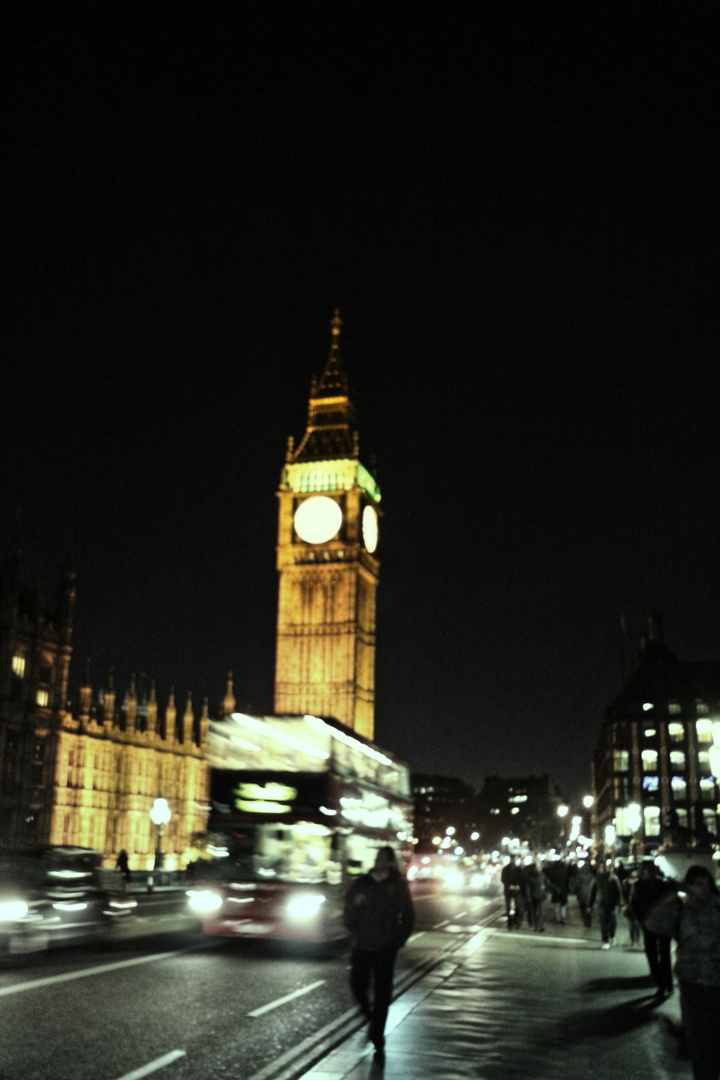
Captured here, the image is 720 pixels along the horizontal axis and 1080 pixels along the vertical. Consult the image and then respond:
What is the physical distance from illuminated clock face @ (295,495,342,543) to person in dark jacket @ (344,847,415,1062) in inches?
3755

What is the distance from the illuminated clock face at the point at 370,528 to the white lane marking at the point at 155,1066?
9820 centimetres

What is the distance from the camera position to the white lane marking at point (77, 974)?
13914mm

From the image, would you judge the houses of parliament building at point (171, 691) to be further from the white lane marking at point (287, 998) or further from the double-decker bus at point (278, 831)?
the white lane marking at point (287, 998)

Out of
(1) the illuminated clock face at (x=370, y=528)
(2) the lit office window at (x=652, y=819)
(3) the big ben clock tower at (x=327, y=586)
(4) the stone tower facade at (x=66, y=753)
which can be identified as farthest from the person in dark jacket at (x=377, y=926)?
(2) the lit office window at (x=652, y=819)

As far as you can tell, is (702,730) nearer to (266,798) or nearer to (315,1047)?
(266,798)

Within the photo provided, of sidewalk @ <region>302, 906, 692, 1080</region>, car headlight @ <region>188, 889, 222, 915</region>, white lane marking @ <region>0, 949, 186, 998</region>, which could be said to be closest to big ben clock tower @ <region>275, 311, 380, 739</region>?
car headlight @ <region>188, 889, 222, 915</region>

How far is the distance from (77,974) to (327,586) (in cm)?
8982

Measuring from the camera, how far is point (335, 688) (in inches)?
4050

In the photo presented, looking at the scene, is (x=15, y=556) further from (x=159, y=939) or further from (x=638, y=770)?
(x=638, y=770)

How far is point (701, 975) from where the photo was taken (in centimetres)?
816

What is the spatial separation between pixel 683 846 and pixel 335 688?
70519mm

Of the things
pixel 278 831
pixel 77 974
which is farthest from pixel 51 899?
pixel 278 831

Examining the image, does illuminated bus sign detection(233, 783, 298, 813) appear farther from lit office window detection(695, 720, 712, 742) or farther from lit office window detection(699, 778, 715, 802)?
lit office window detection(695, 720, 712, 742)

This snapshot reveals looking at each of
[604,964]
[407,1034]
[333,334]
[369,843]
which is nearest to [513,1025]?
[407,1034]
